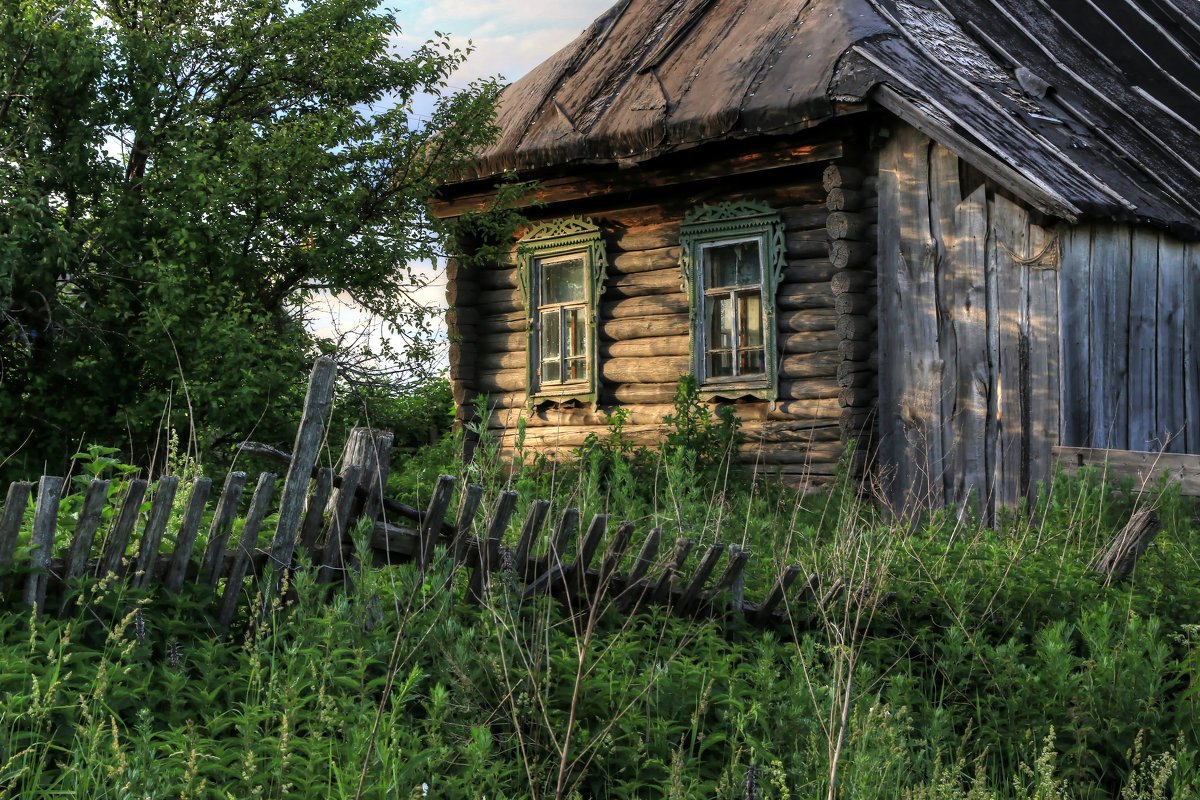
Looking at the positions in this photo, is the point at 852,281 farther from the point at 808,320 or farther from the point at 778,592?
the point at 778,592

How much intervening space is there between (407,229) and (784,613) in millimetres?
6510

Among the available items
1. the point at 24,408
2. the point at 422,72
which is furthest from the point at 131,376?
the point at 422,72

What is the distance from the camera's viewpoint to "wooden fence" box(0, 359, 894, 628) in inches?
141

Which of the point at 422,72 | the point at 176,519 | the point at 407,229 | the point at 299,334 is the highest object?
the point at 422,72

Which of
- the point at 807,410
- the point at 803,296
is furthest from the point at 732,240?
the point at 807,410

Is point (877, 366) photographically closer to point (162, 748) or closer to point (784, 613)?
point (784, 613)

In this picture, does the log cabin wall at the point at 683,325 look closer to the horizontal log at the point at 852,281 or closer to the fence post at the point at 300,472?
the horizontal log at the point at 852,281

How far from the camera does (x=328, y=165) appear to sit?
30.2 feet

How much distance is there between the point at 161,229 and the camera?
29.3ft

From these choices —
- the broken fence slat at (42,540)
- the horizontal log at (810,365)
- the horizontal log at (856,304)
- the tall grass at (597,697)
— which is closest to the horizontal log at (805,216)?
the horizontal log at (856,304)

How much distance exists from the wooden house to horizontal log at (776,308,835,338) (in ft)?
0.06

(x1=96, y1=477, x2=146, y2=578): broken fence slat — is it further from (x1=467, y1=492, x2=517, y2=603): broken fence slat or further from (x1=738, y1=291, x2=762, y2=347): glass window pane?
(x1=738, y1=291, x2=762, y2=347): glass window pane

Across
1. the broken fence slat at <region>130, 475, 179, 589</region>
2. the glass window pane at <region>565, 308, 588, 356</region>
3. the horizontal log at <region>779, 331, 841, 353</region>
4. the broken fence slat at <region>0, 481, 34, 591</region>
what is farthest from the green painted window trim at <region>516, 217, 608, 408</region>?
the broken fence slat at <region>0, 481, 34, 591</region>

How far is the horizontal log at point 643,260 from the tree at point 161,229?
1947 millimetres
